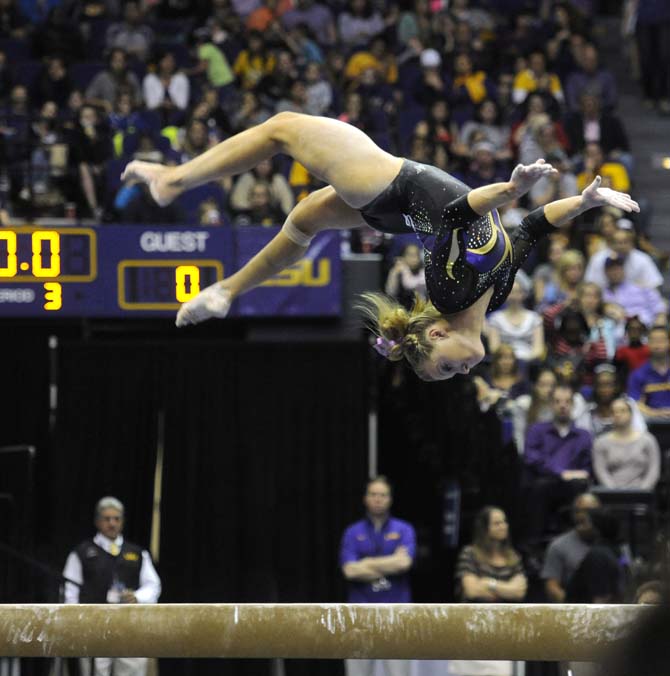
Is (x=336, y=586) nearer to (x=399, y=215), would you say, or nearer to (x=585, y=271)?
(x=585, y=271)

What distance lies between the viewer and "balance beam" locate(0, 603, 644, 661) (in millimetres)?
4512

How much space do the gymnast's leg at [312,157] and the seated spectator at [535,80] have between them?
8801mm

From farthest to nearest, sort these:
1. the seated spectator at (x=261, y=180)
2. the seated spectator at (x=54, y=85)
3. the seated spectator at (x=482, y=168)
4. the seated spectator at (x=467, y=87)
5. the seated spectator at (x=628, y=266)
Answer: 1. the seated spectator at (x=467, y=87)
2. the seated spectator at (x=54, y=85)
3. the seated spectator at (x=482, y=168)
4. the seated spectator at (x=261, y=180)
5. the seated spectator at (x=628, y=266)

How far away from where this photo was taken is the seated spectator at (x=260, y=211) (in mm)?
9438

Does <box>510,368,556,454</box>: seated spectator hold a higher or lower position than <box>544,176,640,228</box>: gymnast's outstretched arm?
lower

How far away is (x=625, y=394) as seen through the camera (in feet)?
29.8

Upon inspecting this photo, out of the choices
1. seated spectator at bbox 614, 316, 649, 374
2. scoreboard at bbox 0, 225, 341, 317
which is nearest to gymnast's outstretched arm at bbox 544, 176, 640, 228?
scoreboard at bbox 0, 225, 341, 317

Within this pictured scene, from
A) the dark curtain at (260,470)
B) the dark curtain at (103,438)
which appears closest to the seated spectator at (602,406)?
the dark curtain at (260,470)

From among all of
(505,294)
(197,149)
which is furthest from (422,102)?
(505,294)

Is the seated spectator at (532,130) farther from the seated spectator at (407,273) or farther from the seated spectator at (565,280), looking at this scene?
the seated spectator at (407,273)

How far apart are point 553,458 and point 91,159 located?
430cm

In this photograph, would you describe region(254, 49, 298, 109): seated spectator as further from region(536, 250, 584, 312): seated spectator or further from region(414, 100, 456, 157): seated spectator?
region(536, 250, 584, 312): seated spectator

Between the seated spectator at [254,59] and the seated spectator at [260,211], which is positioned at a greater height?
the seated spectator at [254,59]

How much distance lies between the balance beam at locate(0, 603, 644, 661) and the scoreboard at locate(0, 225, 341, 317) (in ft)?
5.29
